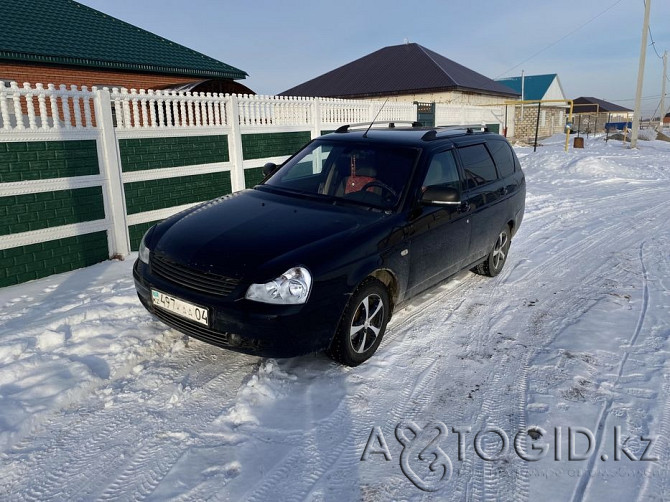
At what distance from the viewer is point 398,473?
2639 mm

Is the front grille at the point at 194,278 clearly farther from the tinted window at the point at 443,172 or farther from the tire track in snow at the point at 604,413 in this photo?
the tire track in snow at the point at 604,413

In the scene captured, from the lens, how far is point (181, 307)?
3.44 m

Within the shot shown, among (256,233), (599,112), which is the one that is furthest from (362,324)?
(599,112)

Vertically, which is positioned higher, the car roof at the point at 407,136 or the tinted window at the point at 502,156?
the car roof at the point at 407,136

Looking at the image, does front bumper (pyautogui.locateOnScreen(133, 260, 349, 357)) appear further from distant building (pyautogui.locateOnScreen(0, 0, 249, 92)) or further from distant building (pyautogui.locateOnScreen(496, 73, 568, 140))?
distant building (pyautogui.locateOnScreen(496, 73, 568, 140))

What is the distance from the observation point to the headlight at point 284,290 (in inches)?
126

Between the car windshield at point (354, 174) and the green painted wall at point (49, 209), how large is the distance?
9.42 feet

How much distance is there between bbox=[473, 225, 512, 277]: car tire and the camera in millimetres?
5871

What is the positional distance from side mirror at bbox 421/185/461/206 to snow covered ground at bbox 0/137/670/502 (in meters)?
1.15

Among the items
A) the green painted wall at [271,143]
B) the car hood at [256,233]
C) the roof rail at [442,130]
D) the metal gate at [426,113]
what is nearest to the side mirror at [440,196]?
the car hood at [256,233]

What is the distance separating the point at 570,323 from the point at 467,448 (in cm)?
227

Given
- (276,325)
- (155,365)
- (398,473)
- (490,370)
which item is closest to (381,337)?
(490,370)

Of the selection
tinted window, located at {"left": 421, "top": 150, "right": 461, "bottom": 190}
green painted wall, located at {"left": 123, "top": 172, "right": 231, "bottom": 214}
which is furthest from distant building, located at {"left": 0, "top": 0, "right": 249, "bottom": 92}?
tinted window, located at {"left": 421, "top": 150, "right": 461, "bottom": 190}

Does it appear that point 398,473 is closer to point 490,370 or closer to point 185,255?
point 490,370
